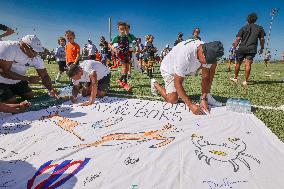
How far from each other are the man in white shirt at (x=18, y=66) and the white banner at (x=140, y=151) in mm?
1176

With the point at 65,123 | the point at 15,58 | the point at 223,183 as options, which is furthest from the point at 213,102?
the point at 15,58

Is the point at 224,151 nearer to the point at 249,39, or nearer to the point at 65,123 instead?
the point at 65,123

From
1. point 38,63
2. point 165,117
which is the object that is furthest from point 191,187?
point 38,63

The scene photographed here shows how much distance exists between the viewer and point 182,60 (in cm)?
468

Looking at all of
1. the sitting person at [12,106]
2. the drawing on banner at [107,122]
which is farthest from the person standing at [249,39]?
the sitting person at [12,106]

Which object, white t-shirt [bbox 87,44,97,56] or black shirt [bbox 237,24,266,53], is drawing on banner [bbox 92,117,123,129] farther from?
white t-shirt [bbox 87,44,97,56]

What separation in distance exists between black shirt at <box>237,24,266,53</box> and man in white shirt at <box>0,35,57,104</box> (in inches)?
221

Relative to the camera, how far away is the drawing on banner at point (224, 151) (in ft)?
9.47

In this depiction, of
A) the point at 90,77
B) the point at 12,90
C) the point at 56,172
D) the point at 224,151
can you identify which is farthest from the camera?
the point at 12,90

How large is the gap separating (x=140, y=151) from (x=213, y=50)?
2.05 m

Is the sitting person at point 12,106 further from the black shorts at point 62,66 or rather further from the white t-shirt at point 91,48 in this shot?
the white t-shirt at point 91,48

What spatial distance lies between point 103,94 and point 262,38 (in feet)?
16.7

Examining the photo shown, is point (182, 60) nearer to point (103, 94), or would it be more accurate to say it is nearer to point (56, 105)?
point (103, 94)

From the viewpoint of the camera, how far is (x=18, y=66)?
5754 mm
